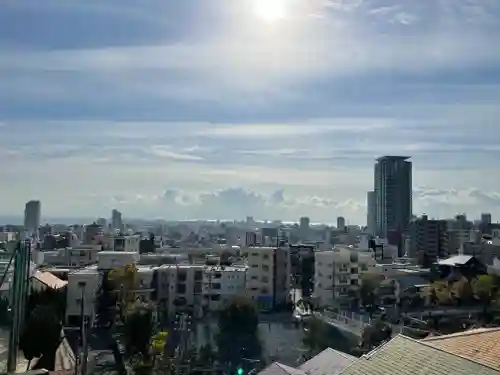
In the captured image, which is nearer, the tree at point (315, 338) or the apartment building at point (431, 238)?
the tree at point (315, 338)

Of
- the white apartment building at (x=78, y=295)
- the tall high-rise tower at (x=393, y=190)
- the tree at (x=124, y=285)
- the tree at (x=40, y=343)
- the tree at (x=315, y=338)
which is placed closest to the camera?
the tree at (x=40, y=343)

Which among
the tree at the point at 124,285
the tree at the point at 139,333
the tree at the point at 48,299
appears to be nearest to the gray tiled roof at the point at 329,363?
the tree at the point at 139,333

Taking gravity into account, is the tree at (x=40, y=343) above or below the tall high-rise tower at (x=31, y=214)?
below

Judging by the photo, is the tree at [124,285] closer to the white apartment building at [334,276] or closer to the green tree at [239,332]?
the green tree at [239,332]

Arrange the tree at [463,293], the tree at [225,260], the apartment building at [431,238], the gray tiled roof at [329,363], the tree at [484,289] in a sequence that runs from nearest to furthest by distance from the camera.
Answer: the gray tiled roof at [329,363], the tree at [484,289], the tree at [463,293], the tree at [225,260], the apartment building at [431,238]

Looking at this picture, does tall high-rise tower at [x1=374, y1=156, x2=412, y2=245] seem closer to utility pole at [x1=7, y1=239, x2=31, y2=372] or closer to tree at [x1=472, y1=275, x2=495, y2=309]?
tree at [x1=472, y1=275, x2=495, y2=309]

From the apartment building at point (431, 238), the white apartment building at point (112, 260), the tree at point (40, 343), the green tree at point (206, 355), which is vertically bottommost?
the green tree at point (206, 355)

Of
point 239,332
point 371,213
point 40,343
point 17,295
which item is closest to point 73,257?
point 239,332
